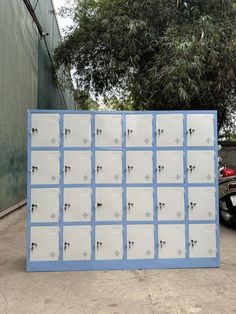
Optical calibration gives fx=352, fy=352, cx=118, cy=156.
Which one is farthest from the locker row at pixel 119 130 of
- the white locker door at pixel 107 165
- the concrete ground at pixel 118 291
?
the concrete ground at pixel 118 291

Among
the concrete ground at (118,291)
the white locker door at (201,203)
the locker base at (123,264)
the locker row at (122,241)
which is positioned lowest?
the concrete ground at (118,291)

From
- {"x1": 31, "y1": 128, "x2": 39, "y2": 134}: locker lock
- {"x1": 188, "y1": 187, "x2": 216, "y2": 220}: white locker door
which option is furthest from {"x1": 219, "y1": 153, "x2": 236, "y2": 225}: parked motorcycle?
{"x1": 31, "y1": 128, "x2": 39, "y2": 134}: locker lock

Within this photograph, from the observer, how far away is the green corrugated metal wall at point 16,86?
27.7 ft

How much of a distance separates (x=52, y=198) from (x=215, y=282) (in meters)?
2.25

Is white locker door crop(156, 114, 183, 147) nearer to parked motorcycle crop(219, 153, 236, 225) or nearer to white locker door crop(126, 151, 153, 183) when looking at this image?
white locker door crop(126, 151, 153, 183)

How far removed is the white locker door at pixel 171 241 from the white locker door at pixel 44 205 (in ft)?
4.61

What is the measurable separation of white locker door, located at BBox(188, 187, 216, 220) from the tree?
491 centimetres

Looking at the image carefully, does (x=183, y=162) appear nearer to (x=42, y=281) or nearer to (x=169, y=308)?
(x=169, y=308)

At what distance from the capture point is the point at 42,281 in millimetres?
4180

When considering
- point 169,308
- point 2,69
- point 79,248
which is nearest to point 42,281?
point 79,248

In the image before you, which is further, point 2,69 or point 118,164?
point 2,69

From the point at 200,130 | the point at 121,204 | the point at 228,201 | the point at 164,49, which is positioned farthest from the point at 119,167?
the point at 164,49

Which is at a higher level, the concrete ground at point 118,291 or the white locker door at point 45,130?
the white locker door at point 45,130

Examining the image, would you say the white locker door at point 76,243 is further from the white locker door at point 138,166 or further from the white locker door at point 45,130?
the white locker door at point 45,130
